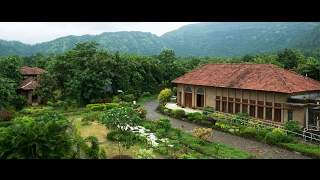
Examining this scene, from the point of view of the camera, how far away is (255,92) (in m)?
21.9

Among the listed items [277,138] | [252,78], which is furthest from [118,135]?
[252,78]

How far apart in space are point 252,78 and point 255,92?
1.83 meters

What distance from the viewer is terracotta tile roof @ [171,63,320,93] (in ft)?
68.5

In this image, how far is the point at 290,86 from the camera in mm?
20266

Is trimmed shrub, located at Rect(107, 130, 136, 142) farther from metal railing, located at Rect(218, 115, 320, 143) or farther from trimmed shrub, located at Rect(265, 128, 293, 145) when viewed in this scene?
metal railing, located at Rect(218, 115, 320, 143)

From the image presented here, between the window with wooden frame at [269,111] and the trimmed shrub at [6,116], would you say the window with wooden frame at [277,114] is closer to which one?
the window with wooden frame at [269,111]

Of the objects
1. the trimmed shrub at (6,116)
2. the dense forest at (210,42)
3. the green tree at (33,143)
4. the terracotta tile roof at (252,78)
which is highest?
the dense forest at (210,42)

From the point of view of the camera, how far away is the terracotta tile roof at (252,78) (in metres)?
20.9

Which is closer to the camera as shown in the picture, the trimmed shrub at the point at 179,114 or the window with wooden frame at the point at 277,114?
the window with wooden frame at the point at 277,114

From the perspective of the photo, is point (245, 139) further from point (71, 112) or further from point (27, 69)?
point (27, 69)

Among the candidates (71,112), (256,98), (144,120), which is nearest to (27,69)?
(71,112)

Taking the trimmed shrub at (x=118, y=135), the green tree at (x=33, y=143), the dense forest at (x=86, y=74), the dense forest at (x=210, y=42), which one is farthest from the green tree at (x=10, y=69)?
the dense forest at (x=210, y=42)

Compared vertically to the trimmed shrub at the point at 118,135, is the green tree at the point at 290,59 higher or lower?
higher

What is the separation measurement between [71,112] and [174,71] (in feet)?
76.6
